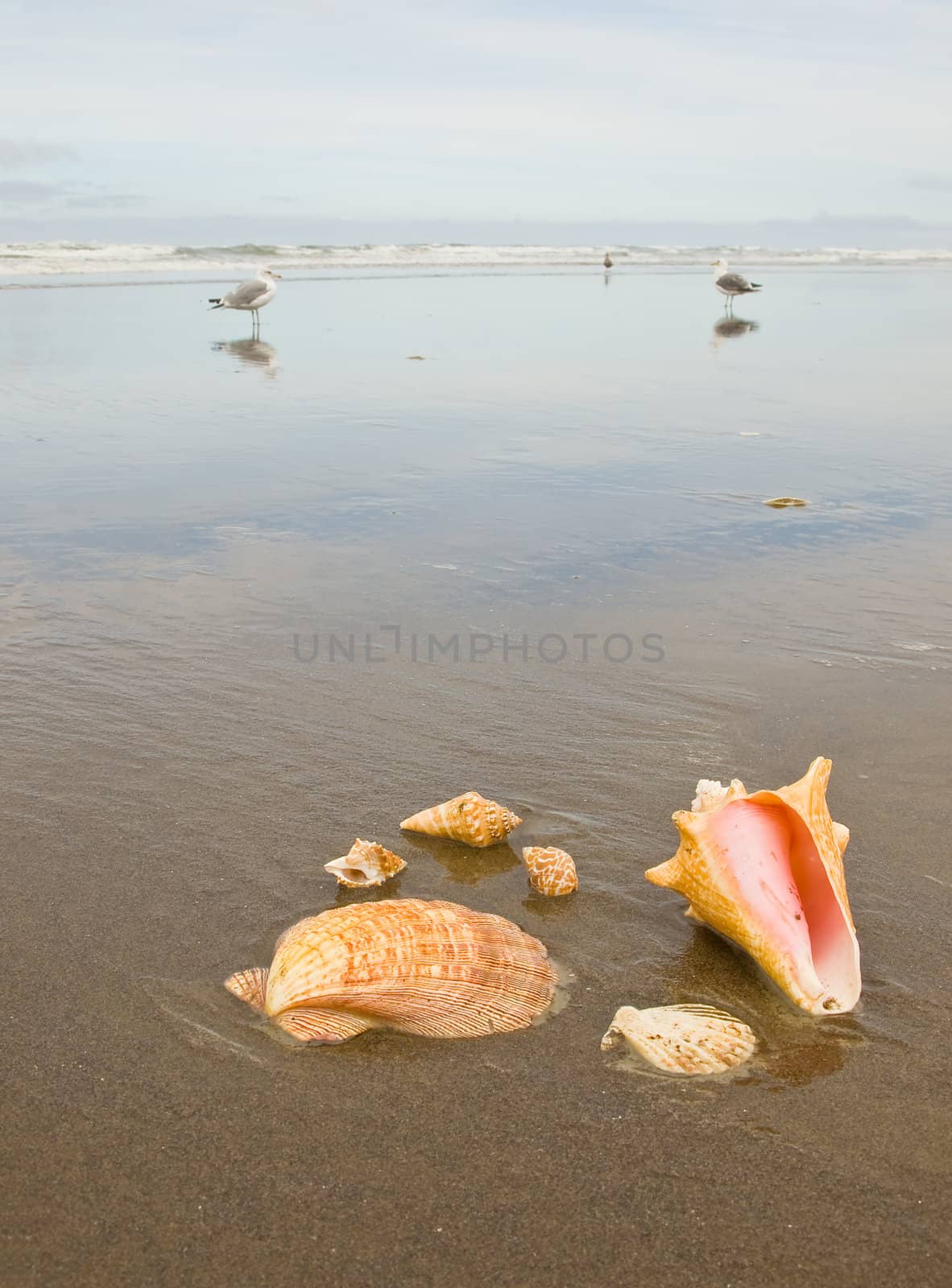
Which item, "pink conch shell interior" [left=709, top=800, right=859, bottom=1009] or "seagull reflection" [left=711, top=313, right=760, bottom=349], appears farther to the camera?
"seagull reflection" [left=711, top=313, right=760, bottom=349]

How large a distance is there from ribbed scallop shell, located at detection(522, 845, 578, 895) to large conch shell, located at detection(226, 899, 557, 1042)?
32 centimetres

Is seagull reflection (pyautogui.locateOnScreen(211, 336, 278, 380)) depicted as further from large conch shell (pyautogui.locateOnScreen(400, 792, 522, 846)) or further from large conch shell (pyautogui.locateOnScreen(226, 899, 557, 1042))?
large conch shell (pyautogui.locateOnScreen(226, 899, 557, 1042))

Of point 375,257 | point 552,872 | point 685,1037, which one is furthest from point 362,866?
point 375,257

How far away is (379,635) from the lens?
519 centimetres

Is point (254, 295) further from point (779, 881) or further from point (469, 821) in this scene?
point (779, 881)

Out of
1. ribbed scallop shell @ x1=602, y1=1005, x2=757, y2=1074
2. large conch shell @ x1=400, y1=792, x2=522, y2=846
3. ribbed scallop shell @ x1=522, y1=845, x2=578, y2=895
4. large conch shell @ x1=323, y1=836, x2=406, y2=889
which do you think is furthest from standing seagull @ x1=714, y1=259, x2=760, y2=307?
ribbed scallop shell @ x1=602, y1=1005, x2=757, y2=1074

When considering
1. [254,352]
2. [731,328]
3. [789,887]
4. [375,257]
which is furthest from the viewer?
[375,257]

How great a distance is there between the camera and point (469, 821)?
3.42m

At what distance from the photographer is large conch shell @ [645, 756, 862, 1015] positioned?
2.78m

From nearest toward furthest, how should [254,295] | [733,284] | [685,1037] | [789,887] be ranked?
[685,1037] → [789,887] → [254,295] → [733,284]

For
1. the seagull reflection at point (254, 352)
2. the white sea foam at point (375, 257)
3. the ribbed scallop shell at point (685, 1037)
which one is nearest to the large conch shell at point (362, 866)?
the ribbed scallop shell at point (685, 1037)

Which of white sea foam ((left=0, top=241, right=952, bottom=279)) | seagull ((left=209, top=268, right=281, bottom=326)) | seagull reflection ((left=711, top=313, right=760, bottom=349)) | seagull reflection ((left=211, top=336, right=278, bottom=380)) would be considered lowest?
seagull reflection ((left=211, top=336, right=278, bottom=380))

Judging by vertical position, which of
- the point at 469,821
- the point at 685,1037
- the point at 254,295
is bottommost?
the point at 685,1037

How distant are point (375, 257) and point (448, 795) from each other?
41.3 m
